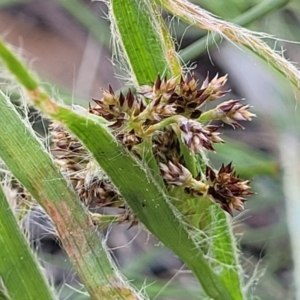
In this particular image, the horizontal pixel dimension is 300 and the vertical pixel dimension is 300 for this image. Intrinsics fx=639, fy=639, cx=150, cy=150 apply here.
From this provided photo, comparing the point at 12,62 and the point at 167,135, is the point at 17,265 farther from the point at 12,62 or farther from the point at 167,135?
the point at 12,62

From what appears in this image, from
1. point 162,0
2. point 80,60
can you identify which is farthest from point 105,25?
point 162,0

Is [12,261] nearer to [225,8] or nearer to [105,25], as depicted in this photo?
[225,8]

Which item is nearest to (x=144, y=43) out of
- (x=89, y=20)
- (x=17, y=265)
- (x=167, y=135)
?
(x=167, y=135)

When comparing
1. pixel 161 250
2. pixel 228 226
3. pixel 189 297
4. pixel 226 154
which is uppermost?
pixel 228 226

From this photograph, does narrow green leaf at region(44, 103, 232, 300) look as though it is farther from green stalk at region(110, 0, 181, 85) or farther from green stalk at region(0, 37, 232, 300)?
green stalk at region(110, 0, 181, 85)

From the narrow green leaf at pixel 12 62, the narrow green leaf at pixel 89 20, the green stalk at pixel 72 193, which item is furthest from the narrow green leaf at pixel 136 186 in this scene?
the narrow green leaf at pixel 89 20
